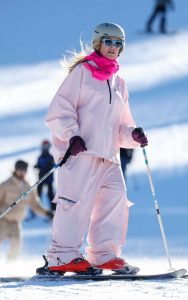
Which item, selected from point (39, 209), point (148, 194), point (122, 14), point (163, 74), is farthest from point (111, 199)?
point (122, 14)

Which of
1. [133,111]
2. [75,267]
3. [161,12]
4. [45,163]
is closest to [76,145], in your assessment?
[75,267]

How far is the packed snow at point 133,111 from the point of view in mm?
7016

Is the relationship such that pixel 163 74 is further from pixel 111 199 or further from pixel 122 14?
pixel 111 199

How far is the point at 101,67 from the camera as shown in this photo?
298 inches

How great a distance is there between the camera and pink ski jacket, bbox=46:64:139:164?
748cm

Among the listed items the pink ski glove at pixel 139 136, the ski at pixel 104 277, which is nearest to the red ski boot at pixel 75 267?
the ski at pixel 104 277

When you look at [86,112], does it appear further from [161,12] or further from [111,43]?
[161,12]

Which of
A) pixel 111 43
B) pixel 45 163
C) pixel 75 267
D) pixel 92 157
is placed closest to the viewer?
pixel 75 267

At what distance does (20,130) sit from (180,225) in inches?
389

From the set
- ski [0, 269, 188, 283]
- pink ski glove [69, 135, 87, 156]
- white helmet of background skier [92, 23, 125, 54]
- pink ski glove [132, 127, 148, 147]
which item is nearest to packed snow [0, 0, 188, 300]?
ski [0, 269, 188, 283]

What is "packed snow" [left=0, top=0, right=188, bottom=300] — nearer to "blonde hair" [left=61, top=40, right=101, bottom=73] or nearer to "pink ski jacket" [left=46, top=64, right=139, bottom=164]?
"blonde hair" [left=61, top=40, right=101, bottom=73]

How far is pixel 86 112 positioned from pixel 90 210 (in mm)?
600

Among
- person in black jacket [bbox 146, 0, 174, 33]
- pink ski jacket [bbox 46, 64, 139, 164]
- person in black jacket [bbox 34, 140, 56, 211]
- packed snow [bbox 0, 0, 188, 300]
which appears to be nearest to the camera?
packed snow [bbox 0, 0, 188, 300]

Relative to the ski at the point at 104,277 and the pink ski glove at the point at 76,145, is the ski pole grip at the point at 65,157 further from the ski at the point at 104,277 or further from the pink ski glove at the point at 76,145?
the ski at the point at 104,277
